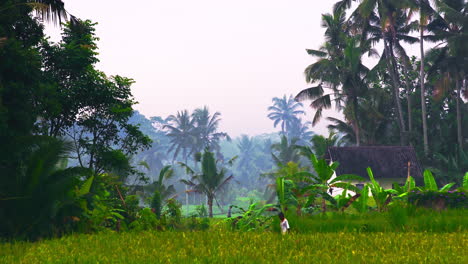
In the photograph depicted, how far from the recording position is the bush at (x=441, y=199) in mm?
16078

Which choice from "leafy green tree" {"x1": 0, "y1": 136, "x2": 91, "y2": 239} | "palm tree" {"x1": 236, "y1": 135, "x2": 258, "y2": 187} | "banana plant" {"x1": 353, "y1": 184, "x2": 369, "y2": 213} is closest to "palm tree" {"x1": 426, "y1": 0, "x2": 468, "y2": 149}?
"banana plant" {"x1": 353, "y1": 184, "x2": 369, "y2": 213}

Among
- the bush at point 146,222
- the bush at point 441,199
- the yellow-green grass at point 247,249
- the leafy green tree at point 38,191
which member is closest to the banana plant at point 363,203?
the bush at point 441,199

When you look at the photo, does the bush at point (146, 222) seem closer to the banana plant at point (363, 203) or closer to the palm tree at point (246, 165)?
the banana plant at point (363, 203)

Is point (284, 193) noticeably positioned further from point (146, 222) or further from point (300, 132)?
point (300, 132)

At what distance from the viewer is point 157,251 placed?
994 centimetres

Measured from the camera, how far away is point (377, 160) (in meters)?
41.1

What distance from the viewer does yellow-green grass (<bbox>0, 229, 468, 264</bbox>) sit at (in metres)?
8.80

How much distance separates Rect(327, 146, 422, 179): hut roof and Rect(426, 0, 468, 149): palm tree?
4.07m

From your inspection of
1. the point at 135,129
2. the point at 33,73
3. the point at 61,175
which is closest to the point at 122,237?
the point at 61,175

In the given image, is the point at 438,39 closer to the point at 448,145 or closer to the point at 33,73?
the point at 448,145

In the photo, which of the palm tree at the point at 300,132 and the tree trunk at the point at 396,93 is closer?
the tree trunk at the point at 396,93

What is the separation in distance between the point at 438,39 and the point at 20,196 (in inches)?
1594

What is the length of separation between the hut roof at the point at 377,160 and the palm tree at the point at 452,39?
4.07 m

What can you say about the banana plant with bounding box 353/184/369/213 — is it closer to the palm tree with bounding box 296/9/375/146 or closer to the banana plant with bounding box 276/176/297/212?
the banana plant with bounding box 276/176/297/212
